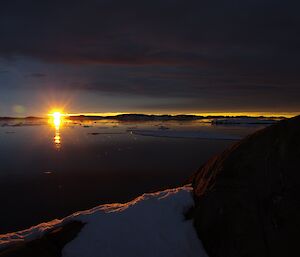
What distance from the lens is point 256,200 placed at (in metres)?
4.93

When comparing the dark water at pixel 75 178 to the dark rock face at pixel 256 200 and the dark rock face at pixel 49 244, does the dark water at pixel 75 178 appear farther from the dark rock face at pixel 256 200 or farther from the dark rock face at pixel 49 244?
the dark rock face at pixel 256 200

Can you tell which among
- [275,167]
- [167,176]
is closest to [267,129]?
[275,167]

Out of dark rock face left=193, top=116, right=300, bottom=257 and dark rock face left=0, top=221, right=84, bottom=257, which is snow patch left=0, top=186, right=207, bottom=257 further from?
dark rock face left=193, top=116, right=300, bottom=257

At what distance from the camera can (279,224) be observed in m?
4.57

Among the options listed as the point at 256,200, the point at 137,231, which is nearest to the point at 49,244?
the point at 137,231

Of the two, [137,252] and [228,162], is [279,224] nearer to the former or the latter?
[228,162]

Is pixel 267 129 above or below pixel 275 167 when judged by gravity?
above

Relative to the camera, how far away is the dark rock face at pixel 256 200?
177 inches

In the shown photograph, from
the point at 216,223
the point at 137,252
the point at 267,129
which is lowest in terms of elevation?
the point at 137,252

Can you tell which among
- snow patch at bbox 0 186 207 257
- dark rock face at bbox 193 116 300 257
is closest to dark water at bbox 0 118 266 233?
snow patch at bbox 0 186 207 257

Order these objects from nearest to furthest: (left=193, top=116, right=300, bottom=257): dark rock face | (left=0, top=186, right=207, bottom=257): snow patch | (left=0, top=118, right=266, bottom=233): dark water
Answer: (left=193, top=116, right=300, bottom=257): dark rock face, (left=0, top=186, right=207, bottom=257): snow patch, (left=0, top=118, right=266, bottom=233): dark water

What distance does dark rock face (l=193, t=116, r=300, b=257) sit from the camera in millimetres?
4484

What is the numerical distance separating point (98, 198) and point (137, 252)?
16.5 ft

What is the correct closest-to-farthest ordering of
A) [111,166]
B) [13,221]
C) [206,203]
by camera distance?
[206,203] → [13,221] → [111,166]
